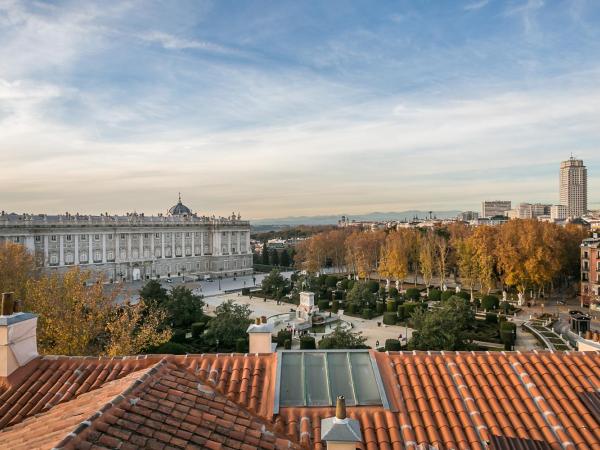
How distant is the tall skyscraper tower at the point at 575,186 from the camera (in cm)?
18338

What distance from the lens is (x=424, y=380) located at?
21.5 ft

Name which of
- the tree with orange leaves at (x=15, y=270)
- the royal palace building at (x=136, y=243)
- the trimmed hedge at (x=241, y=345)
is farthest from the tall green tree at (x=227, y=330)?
the royal palace building at (x=136, y=243)

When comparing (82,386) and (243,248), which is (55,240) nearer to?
(243,248)

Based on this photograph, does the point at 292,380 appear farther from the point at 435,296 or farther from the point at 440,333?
the point at 435,296

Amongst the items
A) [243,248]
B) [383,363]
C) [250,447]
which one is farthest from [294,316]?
[243,248]

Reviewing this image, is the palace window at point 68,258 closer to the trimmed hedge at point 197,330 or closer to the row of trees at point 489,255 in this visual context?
the row of trees at point 489,255

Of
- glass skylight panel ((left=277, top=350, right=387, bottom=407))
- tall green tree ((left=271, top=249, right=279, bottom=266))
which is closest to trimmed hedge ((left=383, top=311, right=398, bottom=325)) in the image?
glass skylight panel ((left=277, top=350, right=387, bottom=407))

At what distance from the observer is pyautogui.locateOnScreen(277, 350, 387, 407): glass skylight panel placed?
6121 mm

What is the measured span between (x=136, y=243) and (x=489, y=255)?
44112 mm

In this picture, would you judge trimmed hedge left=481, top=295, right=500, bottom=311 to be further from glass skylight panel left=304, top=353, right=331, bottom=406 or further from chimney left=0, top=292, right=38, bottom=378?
chimney left=0, top=292, right=38, bottom=378

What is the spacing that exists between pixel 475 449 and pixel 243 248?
68606 mm

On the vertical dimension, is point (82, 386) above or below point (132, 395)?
below

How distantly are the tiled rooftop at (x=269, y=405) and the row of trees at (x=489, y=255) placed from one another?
110 ft

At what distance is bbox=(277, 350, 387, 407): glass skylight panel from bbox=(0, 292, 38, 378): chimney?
402 cm
